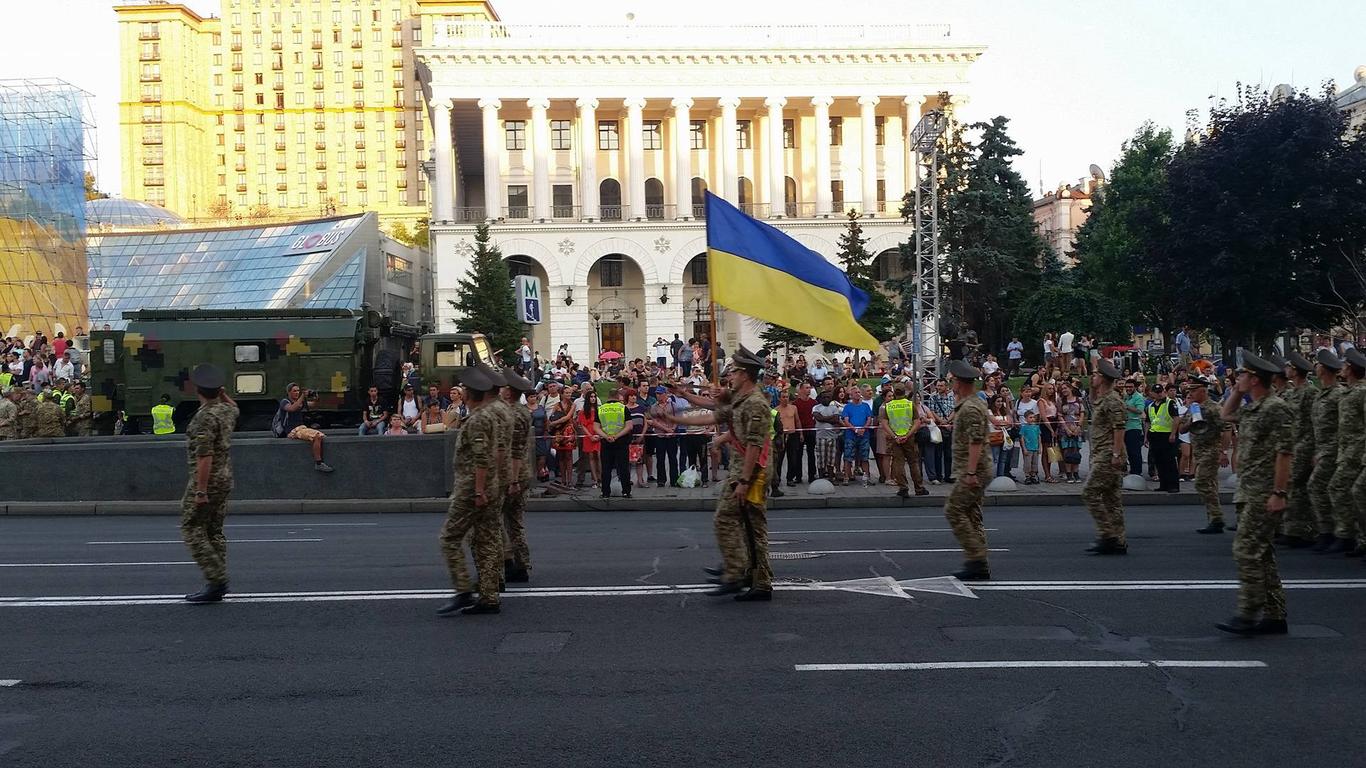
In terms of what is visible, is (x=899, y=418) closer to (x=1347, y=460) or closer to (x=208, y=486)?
(x=1347, y=460)

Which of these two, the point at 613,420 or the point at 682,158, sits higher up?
the point at 682,158

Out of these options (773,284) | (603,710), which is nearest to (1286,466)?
(603,710)

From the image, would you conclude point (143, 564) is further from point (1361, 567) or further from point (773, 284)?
point (1361, 567)

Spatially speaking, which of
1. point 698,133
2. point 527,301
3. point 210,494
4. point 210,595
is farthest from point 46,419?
point 698,133

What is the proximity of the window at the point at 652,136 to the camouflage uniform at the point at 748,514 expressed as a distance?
212ft

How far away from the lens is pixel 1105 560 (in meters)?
11.7

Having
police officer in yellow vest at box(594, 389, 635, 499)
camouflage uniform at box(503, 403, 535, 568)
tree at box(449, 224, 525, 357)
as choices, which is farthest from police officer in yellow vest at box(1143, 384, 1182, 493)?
tree at box(449, 224, 525, 357)

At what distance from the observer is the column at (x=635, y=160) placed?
68.0 meters

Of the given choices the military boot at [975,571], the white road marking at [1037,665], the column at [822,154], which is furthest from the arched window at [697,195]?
the white road marking at [1037,665]

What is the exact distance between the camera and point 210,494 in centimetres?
1016

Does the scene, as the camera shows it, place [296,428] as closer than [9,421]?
Yes

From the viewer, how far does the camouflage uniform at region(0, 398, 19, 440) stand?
22422mm

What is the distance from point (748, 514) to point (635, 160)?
59886 mm

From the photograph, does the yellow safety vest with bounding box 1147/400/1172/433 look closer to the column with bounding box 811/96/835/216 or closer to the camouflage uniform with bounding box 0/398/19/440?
the camouflage uniform with bounding box 0/398/19/440
